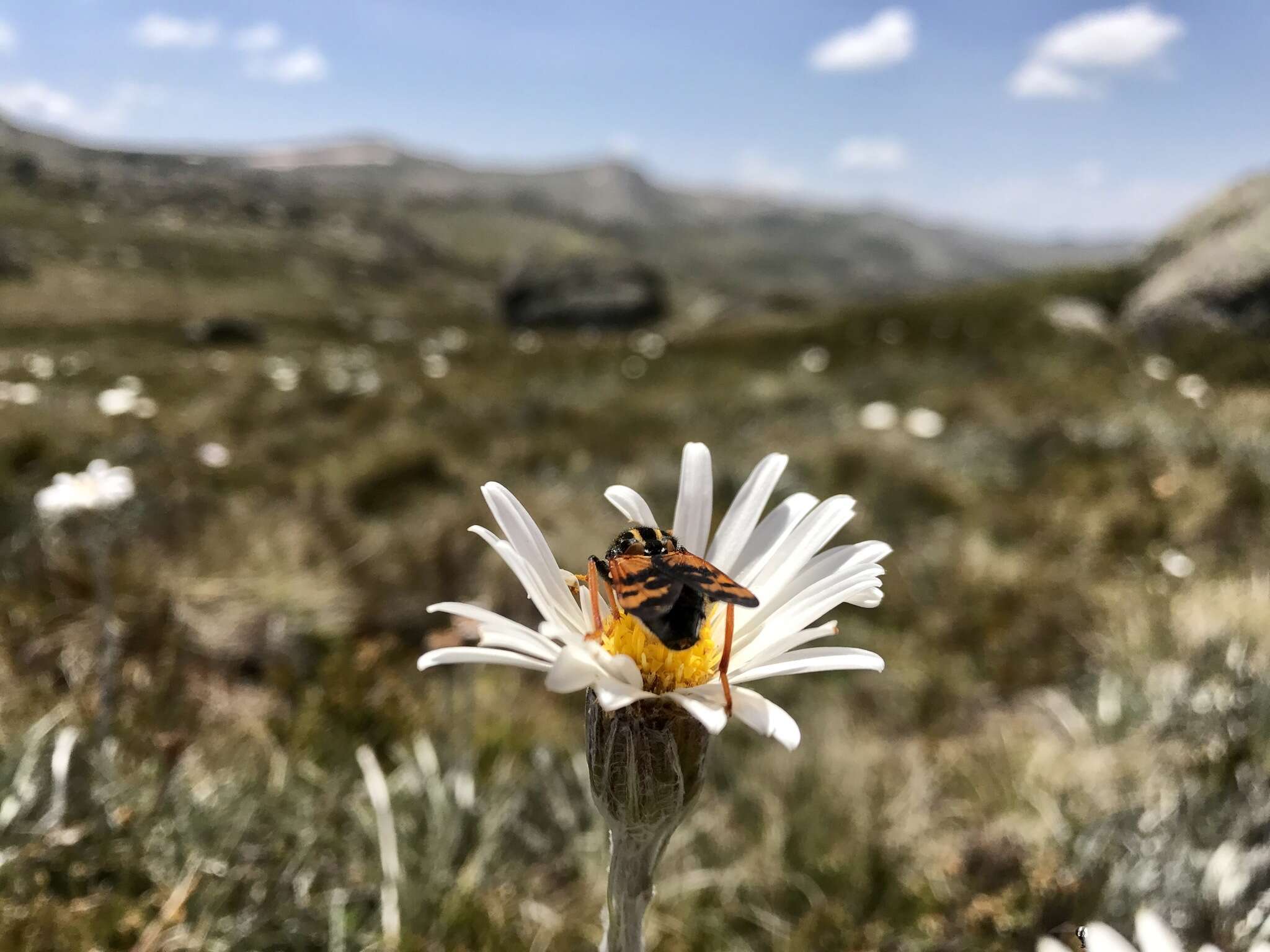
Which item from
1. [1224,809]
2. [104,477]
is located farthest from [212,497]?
[1224,809]

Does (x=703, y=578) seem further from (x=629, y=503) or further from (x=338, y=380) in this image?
(x=338, y=380)

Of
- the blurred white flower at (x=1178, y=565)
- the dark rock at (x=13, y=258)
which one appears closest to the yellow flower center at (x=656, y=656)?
the blurred white flower at (x=1178, y=565)

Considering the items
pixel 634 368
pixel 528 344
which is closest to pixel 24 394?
pixel 634 368

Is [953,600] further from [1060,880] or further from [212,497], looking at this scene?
[212,497]

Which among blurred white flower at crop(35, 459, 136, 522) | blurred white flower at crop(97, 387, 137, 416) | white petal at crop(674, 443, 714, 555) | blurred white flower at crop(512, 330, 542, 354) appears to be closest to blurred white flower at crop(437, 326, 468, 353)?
blurred white flower at crop(512, 330, 542, 354)

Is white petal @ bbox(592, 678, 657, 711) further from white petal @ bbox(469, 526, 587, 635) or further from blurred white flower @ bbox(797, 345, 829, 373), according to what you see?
blurred white flower @ bbox(797, 345, 829, 373)
